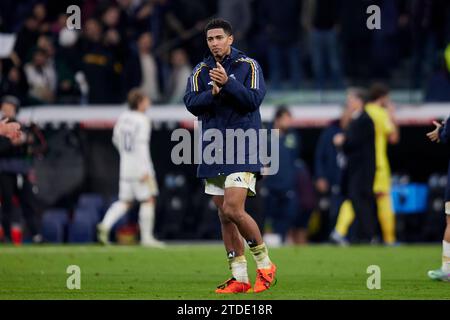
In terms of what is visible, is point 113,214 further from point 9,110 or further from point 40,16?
point 40,16

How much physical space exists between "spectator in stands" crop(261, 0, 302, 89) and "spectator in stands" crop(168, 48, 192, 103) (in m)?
1.65

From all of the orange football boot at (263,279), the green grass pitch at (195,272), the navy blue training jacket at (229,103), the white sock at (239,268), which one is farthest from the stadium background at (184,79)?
the navy blue training jacket at (229,103)

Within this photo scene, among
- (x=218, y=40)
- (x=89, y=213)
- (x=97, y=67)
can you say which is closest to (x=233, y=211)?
(x=218, y=40)

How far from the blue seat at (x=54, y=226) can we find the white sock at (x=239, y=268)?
35.1ft

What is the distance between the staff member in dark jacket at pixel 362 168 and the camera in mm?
20203

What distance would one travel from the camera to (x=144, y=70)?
25.1 metres

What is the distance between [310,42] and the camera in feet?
80.5

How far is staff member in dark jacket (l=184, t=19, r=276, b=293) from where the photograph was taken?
11.8 meters

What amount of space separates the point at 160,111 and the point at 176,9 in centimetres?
262

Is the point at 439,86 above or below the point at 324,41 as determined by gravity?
below

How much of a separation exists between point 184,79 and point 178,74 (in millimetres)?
158

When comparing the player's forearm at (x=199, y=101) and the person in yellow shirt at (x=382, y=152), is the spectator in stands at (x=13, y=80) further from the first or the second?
the player's forearm at (x=199, y=101)
